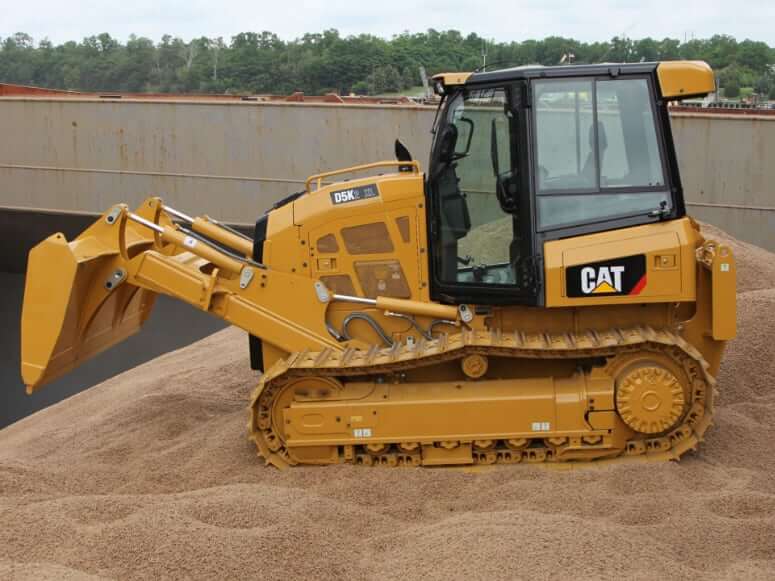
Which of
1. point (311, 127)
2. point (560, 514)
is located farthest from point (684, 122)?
point (560, 514)

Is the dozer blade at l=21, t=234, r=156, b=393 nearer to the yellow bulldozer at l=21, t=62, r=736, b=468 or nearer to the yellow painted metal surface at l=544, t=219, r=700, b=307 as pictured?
the yellow bulldozer at l=21, t=62, r=736, b=468

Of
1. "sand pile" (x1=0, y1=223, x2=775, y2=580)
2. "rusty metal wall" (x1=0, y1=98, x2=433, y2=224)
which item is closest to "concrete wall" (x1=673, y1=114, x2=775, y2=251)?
"rusty metal wall" (x1=0, y1=98, x2=433, y2=224)

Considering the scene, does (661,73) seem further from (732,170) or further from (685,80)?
(732,170)

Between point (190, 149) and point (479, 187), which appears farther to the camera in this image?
point (190, 149)

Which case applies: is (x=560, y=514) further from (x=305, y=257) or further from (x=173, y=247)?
(x=173, y=247)

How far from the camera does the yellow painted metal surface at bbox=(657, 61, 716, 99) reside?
23.6ft

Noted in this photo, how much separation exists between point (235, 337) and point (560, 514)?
868 cm

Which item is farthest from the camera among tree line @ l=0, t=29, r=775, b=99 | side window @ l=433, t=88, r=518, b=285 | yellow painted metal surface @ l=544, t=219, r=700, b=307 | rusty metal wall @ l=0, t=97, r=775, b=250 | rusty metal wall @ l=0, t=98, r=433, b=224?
tree line @ l=0, t=29, r=775, b=99

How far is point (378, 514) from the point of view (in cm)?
663

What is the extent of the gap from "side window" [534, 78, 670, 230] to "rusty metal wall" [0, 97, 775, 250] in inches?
362

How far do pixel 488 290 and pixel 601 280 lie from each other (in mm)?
794

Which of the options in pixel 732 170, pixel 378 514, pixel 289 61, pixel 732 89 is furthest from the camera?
pixel 289 61

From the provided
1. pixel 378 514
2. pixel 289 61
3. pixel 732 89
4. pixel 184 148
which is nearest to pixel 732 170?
pixel 184 148

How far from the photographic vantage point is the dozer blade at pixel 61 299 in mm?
7922
